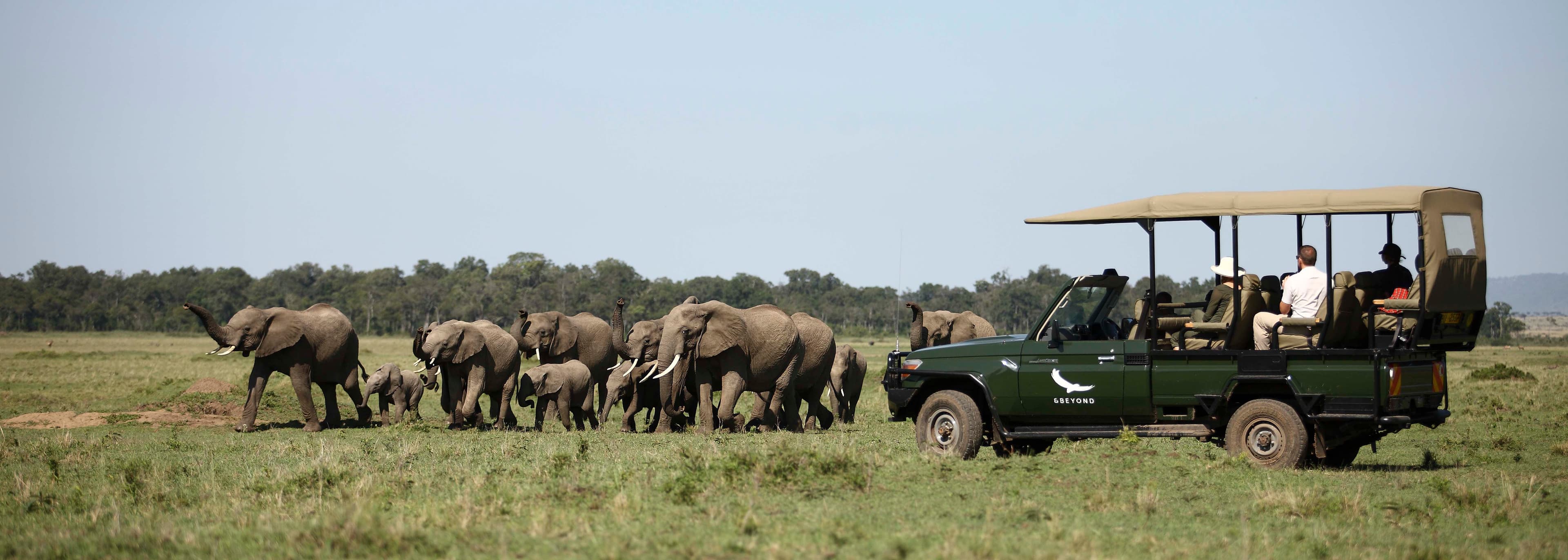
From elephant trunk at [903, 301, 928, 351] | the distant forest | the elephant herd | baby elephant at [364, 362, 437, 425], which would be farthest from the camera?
the distant forest

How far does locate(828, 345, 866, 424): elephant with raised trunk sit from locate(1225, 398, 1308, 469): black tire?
39.5ft

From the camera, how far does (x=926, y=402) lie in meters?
14.7

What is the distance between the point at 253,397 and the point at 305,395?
835 mm

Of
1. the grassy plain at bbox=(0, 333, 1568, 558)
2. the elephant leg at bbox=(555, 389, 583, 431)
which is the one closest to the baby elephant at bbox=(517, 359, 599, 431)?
the elephant leg at bbox=(555, 389, 583, 431)

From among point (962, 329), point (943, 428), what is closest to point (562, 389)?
point (943, 428)

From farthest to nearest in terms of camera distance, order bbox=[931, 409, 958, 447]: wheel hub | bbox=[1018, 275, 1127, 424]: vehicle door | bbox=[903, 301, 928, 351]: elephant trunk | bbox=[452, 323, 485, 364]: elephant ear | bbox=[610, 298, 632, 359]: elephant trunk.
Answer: bbox=[903, 301, 928, 351]: elephant trunk, bbox=[610, 298, 632, 359]: elephant trunk, bbox=[452, 323, 485, 364]: elephant ear, bbox=[931, 409, 958, 447]: wheel hub, bbox=[1018, 275, 1127, 424]: vehicle door

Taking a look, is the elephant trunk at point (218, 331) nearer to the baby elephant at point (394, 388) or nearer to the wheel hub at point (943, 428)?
the baby elephant at point (394, 388)

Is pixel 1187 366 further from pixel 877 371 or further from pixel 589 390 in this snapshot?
pixel 877 371

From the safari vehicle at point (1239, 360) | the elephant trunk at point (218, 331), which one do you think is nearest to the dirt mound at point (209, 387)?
the elephant trunk at point (218, 331)

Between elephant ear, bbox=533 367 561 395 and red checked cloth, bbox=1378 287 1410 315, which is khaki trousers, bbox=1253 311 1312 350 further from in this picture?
elephant ear, bbox=533 367 561 395

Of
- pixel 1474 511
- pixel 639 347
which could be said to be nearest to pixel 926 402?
pixel 1474 511

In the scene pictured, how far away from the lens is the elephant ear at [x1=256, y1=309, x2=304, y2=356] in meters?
22.3

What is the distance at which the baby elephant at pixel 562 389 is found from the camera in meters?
22.5

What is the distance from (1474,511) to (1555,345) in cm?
8705
